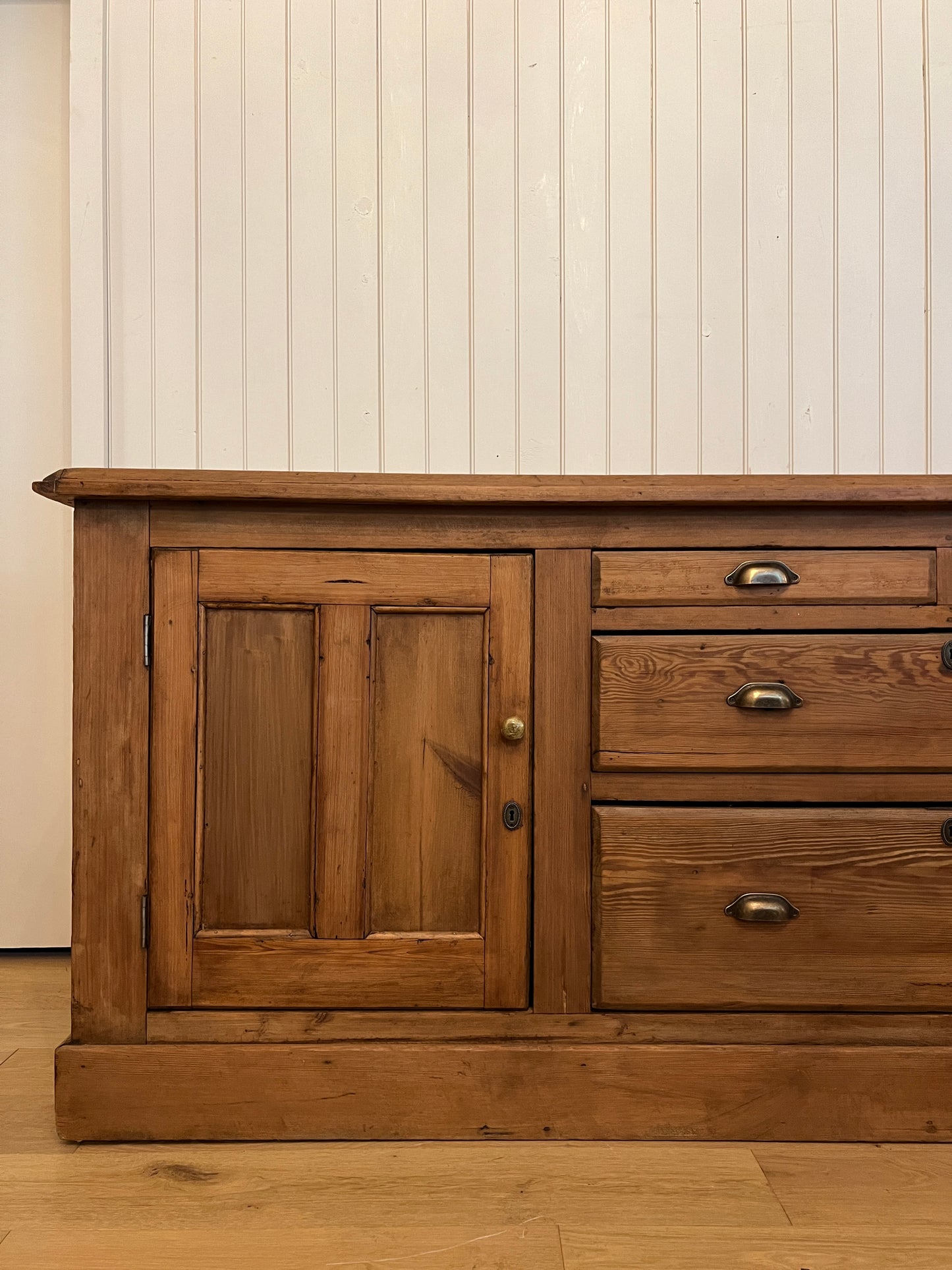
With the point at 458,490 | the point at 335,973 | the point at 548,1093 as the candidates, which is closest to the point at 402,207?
the point at 458,490

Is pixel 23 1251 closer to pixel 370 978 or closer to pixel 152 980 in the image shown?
pixel 152 980

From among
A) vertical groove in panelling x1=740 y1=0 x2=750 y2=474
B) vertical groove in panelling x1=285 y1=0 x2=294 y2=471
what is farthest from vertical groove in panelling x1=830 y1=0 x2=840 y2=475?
vertical groove in panelling x1=285 y1=0 x2=294 y2=471

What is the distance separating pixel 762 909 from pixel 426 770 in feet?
1.49

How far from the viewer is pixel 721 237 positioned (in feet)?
5.18

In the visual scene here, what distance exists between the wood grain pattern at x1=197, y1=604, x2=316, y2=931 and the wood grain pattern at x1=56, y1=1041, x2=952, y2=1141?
0.19 meters

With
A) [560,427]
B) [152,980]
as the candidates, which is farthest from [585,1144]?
[560,427]

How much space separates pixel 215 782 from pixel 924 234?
165 cm

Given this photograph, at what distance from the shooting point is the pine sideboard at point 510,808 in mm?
1024

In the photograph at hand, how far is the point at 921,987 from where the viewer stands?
3.39 feet

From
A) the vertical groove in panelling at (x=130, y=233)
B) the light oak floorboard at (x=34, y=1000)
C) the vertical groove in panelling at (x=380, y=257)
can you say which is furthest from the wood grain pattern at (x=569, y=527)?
the light oak floorboard at (x=34, y=1000)

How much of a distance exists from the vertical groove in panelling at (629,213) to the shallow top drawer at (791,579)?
61 centimetres

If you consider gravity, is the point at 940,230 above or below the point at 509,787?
above

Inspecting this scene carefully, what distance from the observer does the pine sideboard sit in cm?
102

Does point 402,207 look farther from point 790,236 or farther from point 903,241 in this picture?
point 903,241
